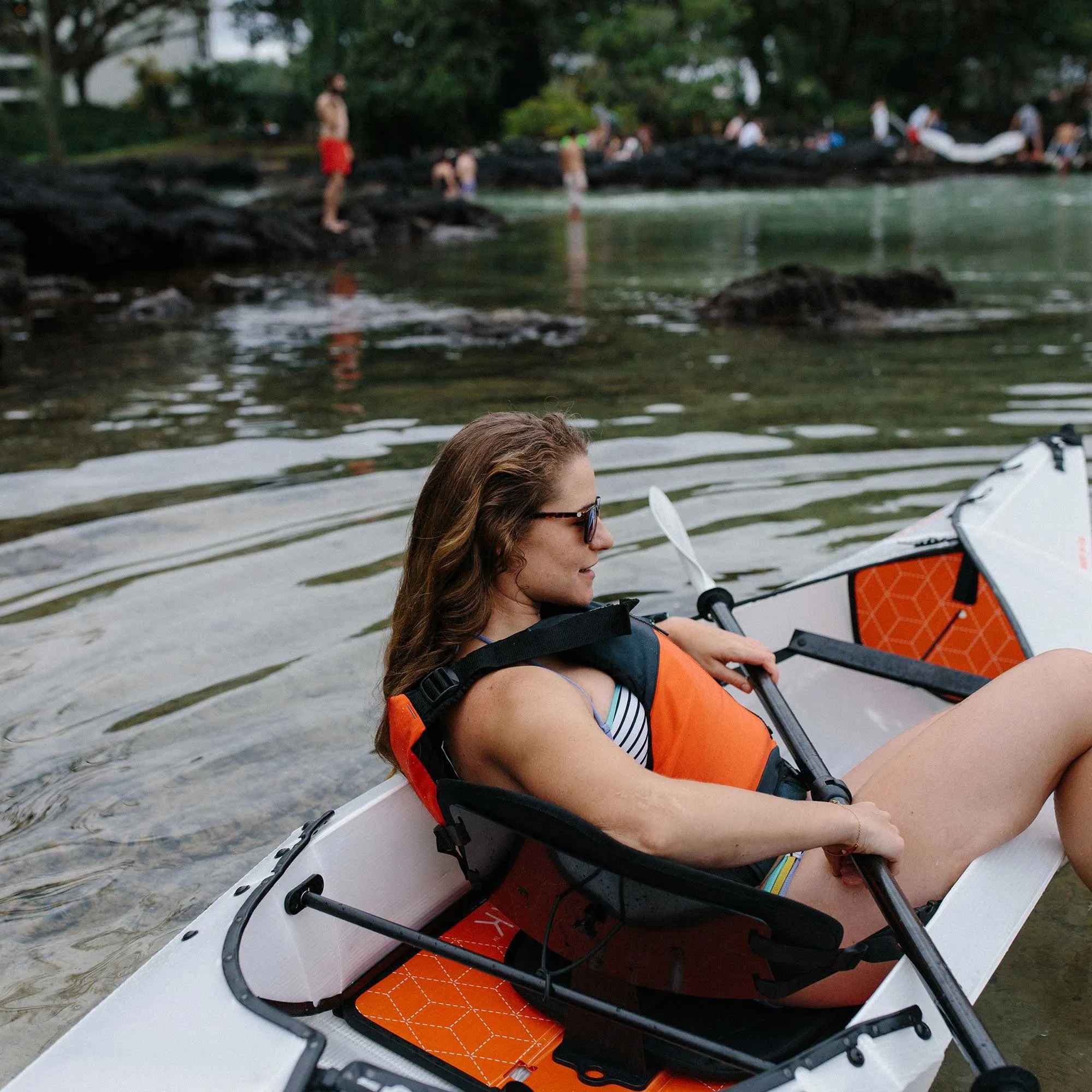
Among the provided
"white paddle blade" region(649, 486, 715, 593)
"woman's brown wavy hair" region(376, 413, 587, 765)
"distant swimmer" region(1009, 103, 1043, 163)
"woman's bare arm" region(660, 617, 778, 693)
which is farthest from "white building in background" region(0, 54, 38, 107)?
"woman's brown wavy hair" region(376, 413, 587, 765)

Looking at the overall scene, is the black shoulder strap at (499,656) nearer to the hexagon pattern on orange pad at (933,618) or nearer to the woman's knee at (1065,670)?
the woman's knee at (1065,670)

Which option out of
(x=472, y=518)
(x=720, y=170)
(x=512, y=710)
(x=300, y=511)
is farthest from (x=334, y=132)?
(x=720, y=170)

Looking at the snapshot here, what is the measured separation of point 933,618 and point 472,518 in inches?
70.7

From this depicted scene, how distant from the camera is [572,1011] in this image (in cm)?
192

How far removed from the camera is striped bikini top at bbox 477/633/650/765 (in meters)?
1.87

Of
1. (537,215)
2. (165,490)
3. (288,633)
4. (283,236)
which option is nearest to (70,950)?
(288,633)

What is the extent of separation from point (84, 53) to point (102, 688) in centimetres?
3754

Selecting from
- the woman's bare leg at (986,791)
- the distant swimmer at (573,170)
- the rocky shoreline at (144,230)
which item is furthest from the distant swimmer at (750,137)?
the woman's bare leg at (986,791)

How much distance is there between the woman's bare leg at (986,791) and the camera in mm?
1973

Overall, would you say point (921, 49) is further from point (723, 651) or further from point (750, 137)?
point (723, 651)

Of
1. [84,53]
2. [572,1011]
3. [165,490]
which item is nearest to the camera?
[572,1011]

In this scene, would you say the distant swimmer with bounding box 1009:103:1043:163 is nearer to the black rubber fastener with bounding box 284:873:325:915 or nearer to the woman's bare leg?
the woman's bare leg

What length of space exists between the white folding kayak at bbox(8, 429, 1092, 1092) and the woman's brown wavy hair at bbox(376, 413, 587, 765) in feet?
0.90

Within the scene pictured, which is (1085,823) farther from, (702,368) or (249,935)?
(702,368)
